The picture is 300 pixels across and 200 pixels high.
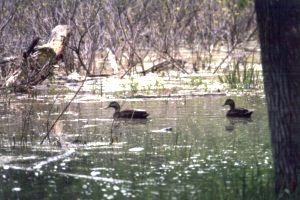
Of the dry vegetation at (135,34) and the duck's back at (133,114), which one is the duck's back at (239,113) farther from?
the dry vegetation at (135,34)

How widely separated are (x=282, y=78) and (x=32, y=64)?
10676 millimetres

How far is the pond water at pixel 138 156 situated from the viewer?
7.88m

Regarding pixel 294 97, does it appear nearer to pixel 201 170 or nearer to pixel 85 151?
pixel 201 170

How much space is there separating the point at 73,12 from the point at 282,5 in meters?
14.2

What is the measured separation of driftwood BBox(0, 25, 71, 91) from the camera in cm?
1678

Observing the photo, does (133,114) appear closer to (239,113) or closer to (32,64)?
(239,113)

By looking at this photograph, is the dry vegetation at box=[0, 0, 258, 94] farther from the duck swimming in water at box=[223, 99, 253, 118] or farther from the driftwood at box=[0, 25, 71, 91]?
the duck swimming in water at box=[223, 99, 253, 118]

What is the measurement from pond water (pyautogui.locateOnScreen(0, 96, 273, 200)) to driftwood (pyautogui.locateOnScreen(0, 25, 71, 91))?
7.18 ft

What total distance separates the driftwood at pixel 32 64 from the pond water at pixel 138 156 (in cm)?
219

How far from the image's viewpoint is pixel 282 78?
7.10 metres

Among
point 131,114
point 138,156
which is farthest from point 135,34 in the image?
point 138,156

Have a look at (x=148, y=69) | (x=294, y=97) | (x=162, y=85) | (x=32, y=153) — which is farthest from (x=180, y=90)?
(x=294, y=97)

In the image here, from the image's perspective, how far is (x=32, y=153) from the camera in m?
10.1

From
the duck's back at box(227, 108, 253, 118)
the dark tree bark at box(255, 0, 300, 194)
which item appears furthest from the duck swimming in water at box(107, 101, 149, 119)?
the dark tree bark at box(255, 0, 300, 194)
